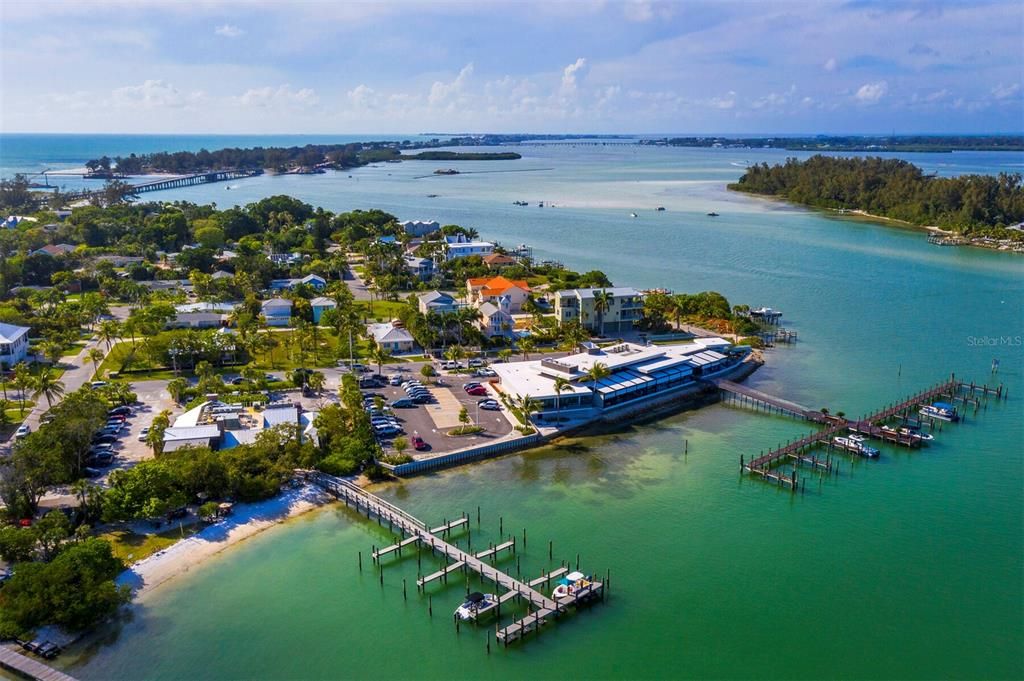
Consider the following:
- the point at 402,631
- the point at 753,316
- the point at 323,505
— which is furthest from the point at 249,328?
the point at 753,316

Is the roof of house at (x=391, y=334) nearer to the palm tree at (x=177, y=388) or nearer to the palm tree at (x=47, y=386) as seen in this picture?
the palm tree at (x=177, y=388)

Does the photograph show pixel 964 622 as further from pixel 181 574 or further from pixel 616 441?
pixel 181 574

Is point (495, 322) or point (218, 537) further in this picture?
point (495, 322)

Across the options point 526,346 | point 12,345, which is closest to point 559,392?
point 526,346

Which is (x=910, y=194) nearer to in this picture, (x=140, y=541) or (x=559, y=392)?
(x=559, y=392)

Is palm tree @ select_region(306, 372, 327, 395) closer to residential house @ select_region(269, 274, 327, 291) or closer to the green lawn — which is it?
the green lawn

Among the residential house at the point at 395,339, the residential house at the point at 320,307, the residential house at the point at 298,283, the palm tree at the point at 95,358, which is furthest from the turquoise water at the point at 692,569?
the residential house at the point at 298,283
